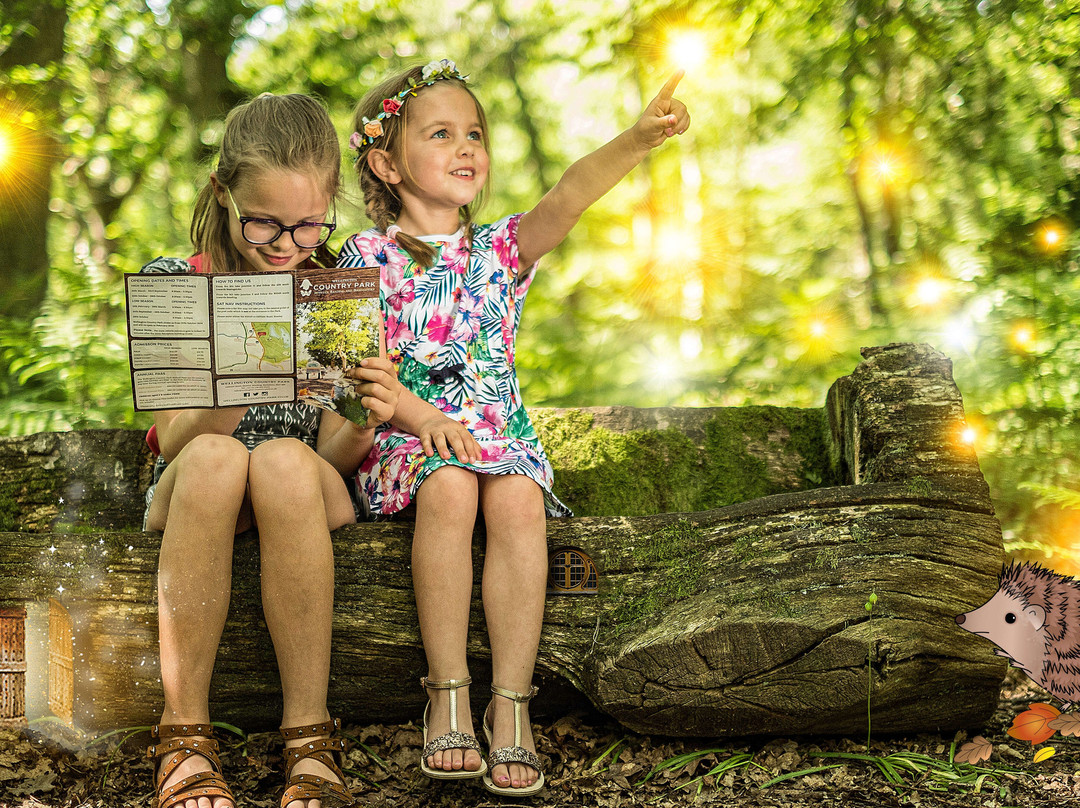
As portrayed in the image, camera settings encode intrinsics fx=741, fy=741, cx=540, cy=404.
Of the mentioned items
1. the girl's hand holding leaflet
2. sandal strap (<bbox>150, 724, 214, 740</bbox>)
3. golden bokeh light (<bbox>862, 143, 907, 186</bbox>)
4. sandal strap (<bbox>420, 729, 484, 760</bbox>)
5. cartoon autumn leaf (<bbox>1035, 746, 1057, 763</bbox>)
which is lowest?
cartoon autumn leaf (<bbox>1035, 746, 1057, 763</bbox>)

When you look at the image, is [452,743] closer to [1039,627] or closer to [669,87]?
[1039,627]

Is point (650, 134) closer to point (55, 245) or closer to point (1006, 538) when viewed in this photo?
point (1006, 538)

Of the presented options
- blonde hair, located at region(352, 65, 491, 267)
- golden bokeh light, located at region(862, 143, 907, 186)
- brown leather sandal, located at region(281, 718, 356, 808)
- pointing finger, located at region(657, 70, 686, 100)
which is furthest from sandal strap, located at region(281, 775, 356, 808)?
golden bokeh light, located at region(862, 143, 907, 186)

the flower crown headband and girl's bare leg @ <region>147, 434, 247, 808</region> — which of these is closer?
girl's bare leg @ <region>147, 434, 247, 808</region>

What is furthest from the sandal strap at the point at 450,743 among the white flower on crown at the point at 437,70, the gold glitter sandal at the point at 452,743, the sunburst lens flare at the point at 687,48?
the sunburst lens flare at the point at 687,48

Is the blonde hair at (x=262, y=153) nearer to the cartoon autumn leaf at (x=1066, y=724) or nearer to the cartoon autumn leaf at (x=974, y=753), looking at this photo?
the cartoon autumn leaf at (x=974, y=753)

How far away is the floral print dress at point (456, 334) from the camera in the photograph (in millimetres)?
2061

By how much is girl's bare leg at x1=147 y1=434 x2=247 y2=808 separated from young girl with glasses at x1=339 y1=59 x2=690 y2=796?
0.42 meters

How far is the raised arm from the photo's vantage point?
6.16ft

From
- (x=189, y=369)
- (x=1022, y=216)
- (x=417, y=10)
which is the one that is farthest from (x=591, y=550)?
(x=417, y=10)

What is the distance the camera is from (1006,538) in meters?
3.08

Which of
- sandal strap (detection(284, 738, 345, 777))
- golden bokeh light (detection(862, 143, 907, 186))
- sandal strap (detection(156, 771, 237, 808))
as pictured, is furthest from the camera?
golden bokeh light (detection(862, 143, 907, 186))

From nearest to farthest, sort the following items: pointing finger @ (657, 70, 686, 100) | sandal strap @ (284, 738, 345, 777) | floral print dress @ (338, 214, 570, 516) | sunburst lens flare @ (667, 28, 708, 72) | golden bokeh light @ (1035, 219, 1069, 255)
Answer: sandal strap @ (284, 738, 345, 777), pointing finger @ (657, 70, 686, 100), floral print dress @ (338, 214, 570, 516), golden bokeh light @ (1035, 219, 1069, 255), sunburst lens flare @ (667, 28, 708, 72)

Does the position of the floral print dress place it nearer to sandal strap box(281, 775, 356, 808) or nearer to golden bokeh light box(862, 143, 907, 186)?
sandal strap box(281, 775, 356, 808)
